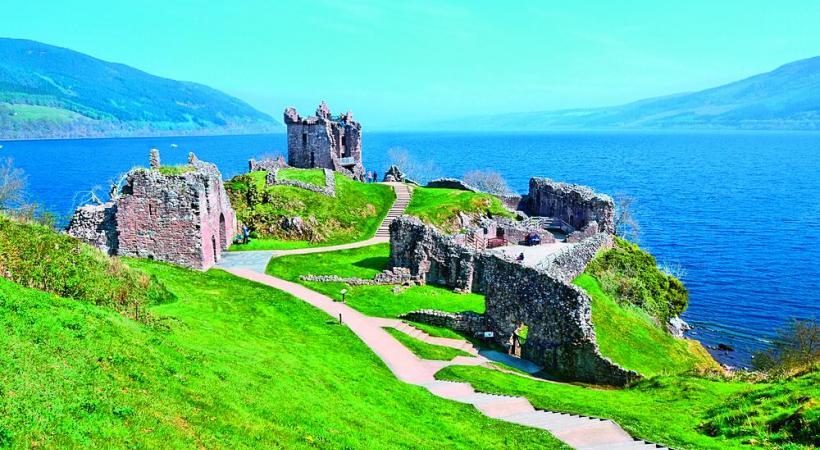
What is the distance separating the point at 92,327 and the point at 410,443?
9893 mm

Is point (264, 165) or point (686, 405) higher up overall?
point (264, 165)

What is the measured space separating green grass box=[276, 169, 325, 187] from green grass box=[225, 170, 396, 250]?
236 cm

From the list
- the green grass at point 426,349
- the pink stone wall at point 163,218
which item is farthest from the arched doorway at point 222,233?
the green grass at point 426,349

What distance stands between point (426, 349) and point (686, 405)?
13550 millimetres

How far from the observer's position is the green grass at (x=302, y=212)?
58.6 metres

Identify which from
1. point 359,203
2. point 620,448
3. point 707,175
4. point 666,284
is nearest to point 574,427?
point 620,448

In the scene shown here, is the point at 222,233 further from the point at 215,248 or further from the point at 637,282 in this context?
the point at 637,282

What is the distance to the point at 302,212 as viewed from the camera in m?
61.1

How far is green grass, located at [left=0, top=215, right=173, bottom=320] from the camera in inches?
822

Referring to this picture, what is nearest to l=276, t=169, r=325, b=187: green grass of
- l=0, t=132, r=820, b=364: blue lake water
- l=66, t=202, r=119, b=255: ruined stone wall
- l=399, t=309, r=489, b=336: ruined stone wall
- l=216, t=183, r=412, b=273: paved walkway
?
l=216, t=183, r=412, b=273: paved walkway

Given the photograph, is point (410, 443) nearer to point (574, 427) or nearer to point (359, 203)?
point (574, 427)

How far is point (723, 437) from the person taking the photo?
803 inches

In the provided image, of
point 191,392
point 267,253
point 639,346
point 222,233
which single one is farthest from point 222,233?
point 191,392

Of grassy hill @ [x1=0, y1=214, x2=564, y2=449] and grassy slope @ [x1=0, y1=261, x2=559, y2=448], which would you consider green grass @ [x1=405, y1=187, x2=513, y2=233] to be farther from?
grassy slope @ [x1=0, y1=261, x2=559, y2=448]
